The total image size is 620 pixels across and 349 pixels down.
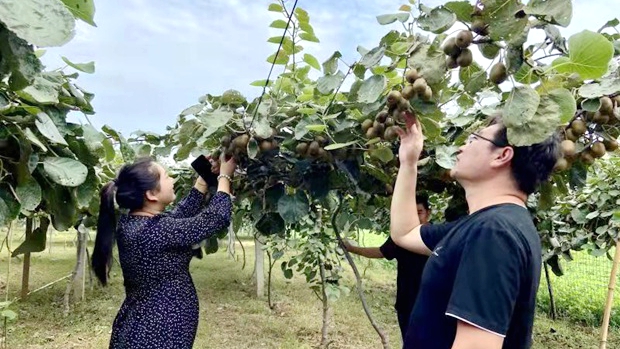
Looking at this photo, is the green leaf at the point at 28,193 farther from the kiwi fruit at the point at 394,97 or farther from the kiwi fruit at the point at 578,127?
the kiwi fruit at the point at 578,127

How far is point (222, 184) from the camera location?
4.83 ft

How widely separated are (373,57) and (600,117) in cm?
56

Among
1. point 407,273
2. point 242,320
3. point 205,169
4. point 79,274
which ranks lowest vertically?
point 242,320

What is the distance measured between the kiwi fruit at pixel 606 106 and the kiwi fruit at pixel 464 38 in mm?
453

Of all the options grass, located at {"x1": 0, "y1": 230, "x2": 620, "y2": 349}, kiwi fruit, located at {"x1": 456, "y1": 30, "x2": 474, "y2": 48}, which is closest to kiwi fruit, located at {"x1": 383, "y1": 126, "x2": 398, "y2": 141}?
kiwi fruit, located at {"x1": 456, "y1": 30, "x2": 474, "y2": 48}

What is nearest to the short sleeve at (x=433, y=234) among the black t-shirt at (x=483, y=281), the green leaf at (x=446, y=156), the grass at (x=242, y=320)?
the green leaf at (x=446, y=156)

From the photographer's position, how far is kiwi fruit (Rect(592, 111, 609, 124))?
120 centimetres

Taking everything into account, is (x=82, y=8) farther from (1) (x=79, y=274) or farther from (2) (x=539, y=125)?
(1) (x=79, y=274)

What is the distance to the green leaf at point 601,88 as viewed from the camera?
112cm

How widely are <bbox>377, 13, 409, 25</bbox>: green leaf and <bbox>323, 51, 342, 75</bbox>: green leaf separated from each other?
0.20 meters

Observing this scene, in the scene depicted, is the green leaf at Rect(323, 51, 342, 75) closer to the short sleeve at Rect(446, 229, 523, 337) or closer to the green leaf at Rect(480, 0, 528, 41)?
the green leaf at Rect(480, 0, 528, 41)

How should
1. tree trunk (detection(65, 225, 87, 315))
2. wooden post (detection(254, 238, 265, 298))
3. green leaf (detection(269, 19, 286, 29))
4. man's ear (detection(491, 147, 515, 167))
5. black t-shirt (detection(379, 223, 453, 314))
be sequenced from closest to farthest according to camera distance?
man's ear (detection(491, 147, 515, 167)) → green leaf (detection(269, 19, 286, 29)) → black t-shirt (detection(379, 223, 453, 314)) → tree trunk (detection(65, 225, 87, 315)) → wooden post (detection(254, 238, 265, 298))

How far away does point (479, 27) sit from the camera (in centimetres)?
91

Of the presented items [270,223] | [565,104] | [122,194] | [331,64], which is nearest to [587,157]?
[565,104]
